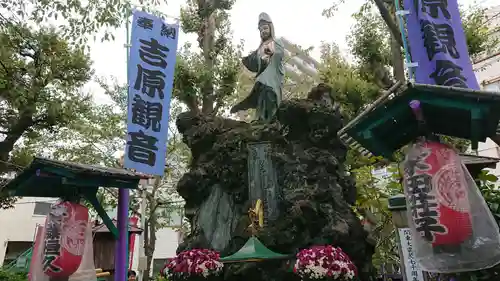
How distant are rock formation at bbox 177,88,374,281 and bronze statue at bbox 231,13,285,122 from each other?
2.01ft

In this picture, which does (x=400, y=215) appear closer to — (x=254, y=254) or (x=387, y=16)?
(x=254, y=254)

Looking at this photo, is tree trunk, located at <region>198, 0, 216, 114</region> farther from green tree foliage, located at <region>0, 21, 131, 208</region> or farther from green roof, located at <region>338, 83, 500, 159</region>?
green roof, located at <region>338, 83, 500, 159</region>

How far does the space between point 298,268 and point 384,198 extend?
6.43m

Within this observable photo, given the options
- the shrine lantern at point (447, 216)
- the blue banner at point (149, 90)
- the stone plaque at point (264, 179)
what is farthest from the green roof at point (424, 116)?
the blue banner at point (149, 90)

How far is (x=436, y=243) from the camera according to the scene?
4203 mm

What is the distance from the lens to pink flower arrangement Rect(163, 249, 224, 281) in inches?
292

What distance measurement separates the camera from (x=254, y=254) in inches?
265

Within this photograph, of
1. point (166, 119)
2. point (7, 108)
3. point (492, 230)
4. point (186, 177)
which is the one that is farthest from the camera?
point (7, 108)

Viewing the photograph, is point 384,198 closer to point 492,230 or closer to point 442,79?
point 442,79

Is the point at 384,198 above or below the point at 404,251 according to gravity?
above

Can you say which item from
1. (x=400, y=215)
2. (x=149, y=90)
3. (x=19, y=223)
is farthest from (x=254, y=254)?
(x=19, y=223)

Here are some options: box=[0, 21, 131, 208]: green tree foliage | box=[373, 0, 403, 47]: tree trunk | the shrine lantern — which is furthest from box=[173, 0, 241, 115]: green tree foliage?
the shrine lantern

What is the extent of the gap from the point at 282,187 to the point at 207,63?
23.4ft

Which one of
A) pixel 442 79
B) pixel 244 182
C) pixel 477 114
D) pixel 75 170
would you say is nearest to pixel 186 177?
pixel 244 182
